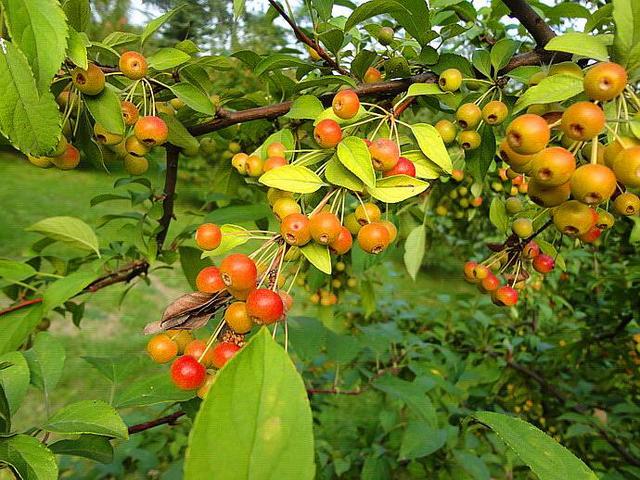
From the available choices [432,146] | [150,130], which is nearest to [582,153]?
[432,146]

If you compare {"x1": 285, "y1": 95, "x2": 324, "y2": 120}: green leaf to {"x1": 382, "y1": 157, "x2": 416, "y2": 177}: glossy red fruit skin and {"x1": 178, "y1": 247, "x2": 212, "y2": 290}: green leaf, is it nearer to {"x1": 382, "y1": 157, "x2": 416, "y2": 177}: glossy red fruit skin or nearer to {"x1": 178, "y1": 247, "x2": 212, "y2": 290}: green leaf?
{"x1": 382, "y1": 157, "x2": 416, "y2": 177}: glossy red fruit skin

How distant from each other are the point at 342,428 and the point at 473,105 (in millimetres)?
2213

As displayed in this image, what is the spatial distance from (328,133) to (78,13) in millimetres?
596

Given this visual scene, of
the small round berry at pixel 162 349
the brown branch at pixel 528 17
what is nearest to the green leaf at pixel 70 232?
the small round berry at pixel 162 349

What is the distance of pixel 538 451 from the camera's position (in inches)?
28.7

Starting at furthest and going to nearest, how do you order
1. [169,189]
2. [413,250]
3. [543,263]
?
[169,189], [413,250], [543,263]

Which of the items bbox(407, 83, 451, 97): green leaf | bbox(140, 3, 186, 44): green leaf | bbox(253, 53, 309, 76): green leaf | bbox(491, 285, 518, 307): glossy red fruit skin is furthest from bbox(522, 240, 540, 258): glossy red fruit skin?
bbox(140, 3, 186, 44): green leaf

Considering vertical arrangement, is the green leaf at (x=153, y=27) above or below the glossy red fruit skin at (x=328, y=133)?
above

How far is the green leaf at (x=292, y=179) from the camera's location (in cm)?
84

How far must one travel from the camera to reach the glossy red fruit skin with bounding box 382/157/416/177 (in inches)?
36.2

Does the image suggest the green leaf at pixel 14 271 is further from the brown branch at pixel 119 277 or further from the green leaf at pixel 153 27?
the green leaf at pixel 153 27

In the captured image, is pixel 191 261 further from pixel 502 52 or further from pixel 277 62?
pixel 502 52

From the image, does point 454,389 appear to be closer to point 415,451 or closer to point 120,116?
point 415,451

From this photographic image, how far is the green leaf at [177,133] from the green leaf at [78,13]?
303mm
